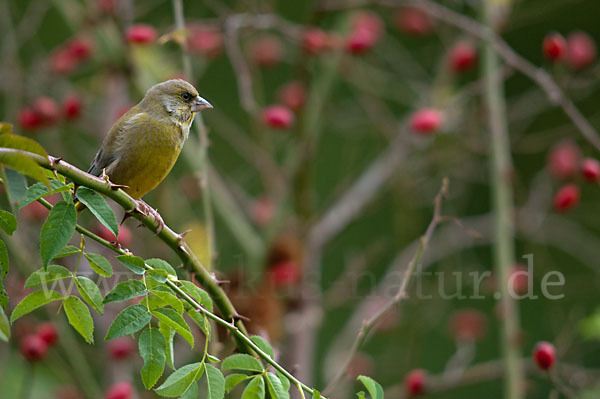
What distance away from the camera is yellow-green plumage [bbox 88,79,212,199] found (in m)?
2.80

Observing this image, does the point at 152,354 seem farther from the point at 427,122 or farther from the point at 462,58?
the point at 462,58

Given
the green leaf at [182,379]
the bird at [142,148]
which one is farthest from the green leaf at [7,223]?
the bird at [142,148]

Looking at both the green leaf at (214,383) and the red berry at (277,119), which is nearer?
the green leaf at (214,383)

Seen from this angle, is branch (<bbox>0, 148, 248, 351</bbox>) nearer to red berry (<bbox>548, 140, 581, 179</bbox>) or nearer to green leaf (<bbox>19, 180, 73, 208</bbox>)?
green leaf (<bbox>19, 180, 73, 208</bbox>)

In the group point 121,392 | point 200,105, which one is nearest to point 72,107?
point 200,105

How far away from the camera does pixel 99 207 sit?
150 centimetres

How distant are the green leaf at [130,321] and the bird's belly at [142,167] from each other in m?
A: 1.34

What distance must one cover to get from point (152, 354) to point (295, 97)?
2968 mm

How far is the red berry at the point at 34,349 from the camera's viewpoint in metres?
3.02

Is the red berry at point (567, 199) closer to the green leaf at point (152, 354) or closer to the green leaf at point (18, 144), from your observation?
the green leaf at point (152, 354)

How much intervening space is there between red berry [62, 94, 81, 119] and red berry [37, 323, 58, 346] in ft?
3.81

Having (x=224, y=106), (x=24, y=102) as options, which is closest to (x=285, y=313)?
(x=24, y=102)

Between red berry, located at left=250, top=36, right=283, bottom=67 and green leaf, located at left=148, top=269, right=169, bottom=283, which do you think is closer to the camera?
green leaf, located at left=148, top=269, right=169, bottom=283

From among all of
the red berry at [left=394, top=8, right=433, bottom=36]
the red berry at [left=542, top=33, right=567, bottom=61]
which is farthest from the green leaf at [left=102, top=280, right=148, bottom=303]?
the red berry at [left=394, top=8, right=433, bottom=36]
